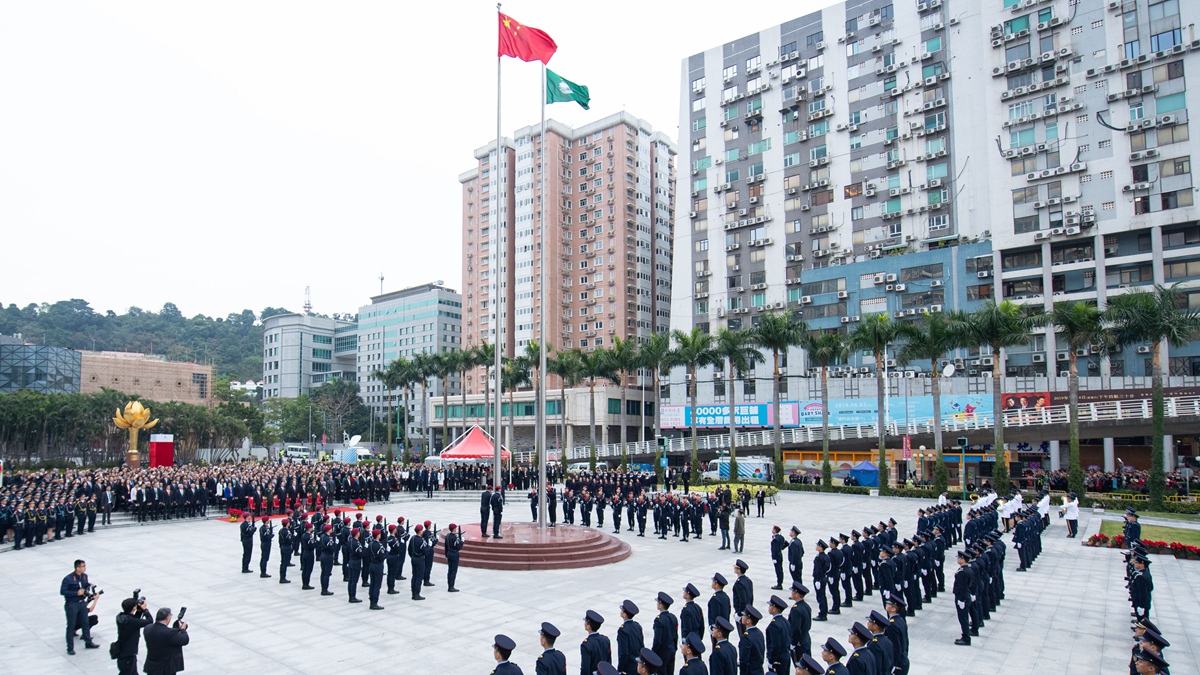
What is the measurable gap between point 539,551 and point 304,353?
114196mm

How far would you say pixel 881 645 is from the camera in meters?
8.77

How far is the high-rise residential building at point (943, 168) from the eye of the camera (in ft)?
170

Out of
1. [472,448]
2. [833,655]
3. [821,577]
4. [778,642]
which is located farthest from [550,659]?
[472,448]

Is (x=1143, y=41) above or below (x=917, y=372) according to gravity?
above

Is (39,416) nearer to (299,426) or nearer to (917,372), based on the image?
(299,426)

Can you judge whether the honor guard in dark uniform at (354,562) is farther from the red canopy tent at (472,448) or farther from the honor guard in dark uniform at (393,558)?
the red canopy tent at (472,448)

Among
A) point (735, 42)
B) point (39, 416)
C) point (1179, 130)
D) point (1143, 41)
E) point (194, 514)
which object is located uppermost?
point (735, 42)

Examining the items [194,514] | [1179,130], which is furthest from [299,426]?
[1179,130]

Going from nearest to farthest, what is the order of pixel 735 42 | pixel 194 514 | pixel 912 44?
pixel 194 514 → pixel 912 44 → pixel 735 42

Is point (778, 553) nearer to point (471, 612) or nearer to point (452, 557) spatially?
point (471, 612)

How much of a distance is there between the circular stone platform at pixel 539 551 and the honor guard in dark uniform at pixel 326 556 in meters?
3.48

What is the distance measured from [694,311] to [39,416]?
5647cm

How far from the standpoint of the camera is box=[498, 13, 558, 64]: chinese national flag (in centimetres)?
2358

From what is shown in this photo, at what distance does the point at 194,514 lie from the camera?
99.2 feet
